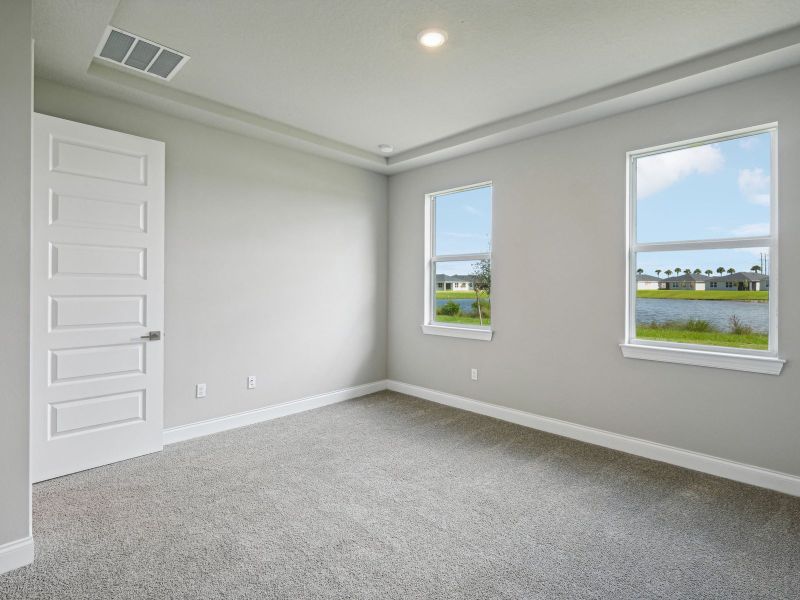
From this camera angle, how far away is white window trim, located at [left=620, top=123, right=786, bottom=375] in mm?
2742

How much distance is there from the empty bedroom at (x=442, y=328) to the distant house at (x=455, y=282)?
0.14ft

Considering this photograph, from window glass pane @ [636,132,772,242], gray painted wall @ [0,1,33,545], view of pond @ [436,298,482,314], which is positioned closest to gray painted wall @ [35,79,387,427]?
view of pond @ [436,298,482,314]

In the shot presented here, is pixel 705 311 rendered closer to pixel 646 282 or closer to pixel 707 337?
pixel 707 337

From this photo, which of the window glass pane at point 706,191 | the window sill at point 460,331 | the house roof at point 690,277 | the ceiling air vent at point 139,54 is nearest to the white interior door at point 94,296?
the ceiling air vent at point 139,54

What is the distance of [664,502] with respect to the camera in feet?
8.44

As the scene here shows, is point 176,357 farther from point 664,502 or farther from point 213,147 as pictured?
point 664,502

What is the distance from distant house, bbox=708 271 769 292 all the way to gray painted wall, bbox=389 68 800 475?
16cm

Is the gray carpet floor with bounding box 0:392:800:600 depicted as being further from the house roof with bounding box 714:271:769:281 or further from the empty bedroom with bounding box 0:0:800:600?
the house roof with bounding box 714:271:769:281

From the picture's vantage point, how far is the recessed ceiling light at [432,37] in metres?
2.43

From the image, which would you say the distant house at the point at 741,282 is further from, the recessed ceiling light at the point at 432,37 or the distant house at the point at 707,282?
the recessed ceiling light at the point at 432,37

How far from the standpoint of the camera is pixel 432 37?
8.14 ft

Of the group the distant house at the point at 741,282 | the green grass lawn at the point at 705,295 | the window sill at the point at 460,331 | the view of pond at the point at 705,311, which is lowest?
the window sill at the point at 460,331

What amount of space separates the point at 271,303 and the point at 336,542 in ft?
8.07

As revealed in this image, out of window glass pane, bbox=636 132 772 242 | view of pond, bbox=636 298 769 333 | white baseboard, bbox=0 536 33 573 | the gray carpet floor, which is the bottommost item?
the gray carpet floor
